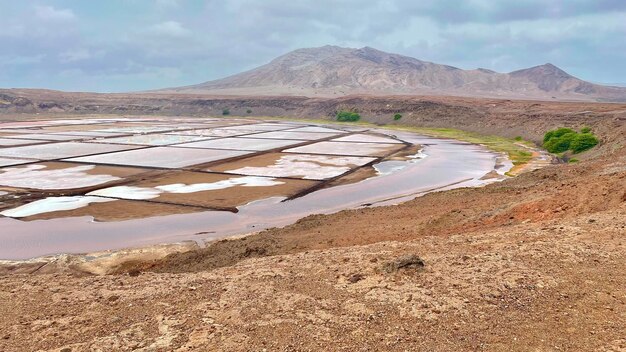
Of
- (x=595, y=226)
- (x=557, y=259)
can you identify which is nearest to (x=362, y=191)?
(x=595, y=226)

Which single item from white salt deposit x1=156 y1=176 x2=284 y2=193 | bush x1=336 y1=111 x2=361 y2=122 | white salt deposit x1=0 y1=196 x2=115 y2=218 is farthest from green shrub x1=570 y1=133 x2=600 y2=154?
bush x1=336 y1=111 x2=361 y2=122

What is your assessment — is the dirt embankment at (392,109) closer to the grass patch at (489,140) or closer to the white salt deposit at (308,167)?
the grass patch at (489,140)

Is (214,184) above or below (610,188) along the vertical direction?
below

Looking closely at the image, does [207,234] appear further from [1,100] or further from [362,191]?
[1,100]

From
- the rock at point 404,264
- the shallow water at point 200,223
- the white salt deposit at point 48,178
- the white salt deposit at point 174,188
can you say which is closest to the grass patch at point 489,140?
the shallow water at point 200,223

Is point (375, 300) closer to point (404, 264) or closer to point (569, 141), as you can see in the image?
point (404, 264)

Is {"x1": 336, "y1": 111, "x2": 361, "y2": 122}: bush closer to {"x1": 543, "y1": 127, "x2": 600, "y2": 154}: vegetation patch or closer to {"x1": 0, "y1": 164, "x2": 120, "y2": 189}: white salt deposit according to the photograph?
{"x1": 543, "y1": 127, "x2": 600, "y2": 154}: vegetation patch
